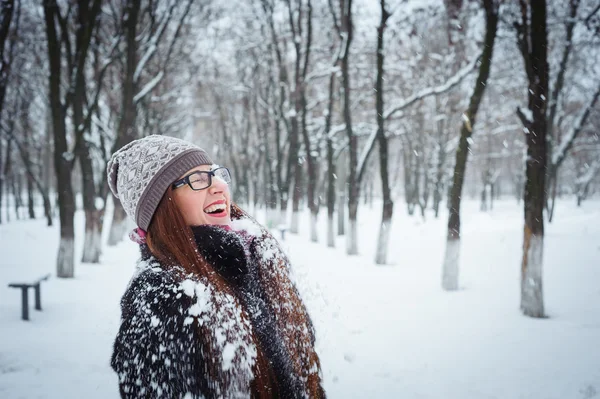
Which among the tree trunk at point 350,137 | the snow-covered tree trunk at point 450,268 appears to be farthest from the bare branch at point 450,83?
the snow-covered tree trunk at point 450,268

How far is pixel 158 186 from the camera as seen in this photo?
1.44 meters

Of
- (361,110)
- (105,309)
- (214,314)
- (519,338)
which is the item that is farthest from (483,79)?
(361,110)

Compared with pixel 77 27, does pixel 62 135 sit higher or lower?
lower

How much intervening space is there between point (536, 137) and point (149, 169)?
5502 mm

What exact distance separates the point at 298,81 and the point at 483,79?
8.47 meters

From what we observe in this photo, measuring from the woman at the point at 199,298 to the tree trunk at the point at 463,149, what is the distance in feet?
18.6

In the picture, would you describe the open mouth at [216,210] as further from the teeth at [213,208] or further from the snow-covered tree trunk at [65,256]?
the snow-covered tree trunk at [65,256]

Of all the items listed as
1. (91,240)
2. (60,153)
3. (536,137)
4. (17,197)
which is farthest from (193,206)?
(17,197)

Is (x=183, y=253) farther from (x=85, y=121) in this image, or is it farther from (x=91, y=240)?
(x=91, y=240)

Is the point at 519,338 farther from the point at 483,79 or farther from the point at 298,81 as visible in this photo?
the point at 298,81

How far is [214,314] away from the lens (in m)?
1.27

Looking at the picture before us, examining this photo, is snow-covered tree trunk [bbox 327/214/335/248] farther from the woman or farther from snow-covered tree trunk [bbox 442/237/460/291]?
the woman

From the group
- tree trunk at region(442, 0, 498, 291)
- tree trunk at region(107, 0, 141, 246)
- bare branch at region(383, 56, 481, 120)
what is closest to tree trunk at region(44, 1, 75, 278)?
tree trunk at region(107, 0, 141, 246)

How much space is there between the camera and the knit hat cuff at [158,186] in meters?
1.44
